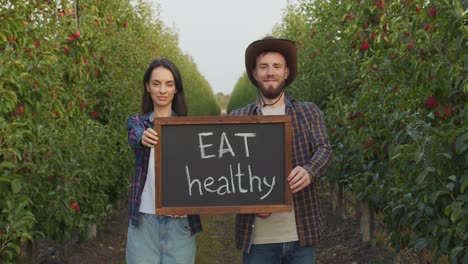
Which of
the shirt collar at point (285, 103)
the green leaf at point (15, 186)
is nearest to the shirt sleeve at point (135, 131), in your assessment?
the shirt collar at point (285, 103)

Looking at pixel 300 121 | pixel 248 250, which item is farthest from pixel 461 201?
pixel 248 250

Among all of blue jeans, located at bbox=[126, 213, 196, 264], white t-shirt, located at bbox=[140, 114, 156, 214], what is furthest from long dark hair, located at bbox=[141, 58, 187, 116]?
blue jeans, located at bbox=[126, 213, 196, 264]

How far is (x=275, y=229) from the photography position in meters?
2.78

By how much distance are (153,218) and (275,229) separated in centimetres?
58

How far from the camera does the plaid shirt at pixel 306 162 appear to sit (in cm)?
276

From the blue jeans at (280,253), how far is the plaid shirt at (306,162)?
1.9 inches

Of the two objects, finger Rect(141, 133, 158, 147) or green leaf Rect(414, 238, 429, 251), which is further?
green leaf Rect(414, 238, 429, 251)

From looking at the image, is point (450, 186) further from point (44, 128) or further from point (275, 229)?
point (44, 128)

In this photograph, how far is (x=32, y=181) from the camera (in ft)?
13.7

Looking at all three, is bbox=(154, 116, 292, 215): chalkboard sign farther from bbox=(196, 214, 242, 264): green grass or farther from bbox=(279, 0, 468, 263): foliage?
bbox=(196, 214, 242, 264): green grass

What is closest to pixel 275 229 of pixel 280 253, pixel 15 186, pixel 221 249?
pixel 280 253

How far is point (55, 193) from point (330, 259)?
3098mm

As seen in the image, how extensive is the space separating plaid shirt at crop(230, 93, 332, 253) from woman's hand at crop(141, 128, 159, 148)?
55 centimetres

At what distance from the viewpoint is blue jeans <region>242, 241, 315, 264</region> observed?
2.78m
